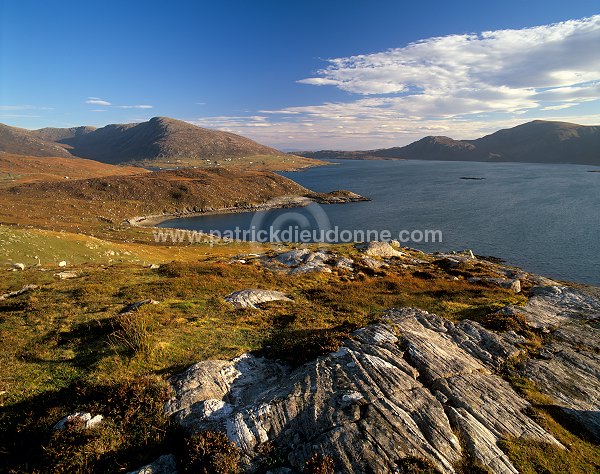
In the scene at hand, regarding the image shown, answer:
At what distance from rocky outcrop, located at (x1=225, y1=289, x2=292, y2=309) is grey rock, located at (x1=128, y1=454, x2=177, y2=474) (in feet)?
48.7

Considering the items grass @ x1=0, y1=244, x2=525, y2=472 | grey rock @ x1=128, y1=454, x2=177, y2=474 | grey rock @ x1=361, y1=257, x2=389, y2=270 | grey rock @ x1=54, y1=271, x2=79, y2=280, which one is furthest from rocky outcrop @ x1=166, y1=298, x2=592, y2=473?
grey rock @ x1=361, y1=257, x2=389, y2=270

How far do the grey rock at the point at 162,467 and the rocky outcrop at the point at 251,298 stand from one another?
1485 centimetres

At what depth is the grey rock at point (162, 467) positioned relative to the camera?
1018 cm

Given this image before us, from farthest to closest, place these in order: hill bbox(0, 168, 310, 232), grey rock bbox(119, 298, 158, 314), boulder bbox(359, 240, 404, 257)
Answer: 1. hill bbox(0, 168, 310, 232)
2. boulder bbox(359, 240, 404, 257)
3. grey rock bbox(119, 298, 158, 314)

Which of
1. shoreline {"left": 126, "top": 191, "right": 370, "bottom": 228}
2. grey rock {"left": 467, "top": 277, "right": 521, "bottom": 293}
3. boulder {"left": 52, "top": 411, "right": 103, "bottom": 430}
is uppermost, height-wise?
boulder {"left": 52, "top": 411, "right": 103, "bottom": 430}

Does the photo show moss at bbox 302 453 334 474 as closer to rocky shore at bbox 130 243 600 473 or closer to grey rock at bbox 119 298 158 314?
rocky shore at bbox 130 243 600 473

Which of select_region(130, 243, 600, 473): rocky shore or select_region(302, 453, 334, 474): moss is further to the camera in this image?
select_region(130, 243, 600, 473): rocky shore

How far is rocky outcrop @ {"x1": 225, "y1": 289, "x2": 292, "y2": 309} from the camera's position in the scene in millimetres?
26312

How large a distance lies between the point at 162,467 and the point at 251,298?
57.2 ft

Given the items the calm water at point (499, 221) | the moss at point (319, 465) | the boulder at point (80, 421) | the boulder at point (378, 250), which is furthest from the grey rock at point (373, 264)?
the boulder at point (80, 421)

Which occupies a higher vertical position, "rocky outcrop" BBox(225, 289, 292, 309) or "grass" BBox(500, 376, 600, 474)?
"grass" BBox(500, 376, 600, 474)

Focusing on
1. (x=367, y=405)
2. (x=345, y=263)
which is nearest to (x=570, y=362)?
(x=367, y=405)

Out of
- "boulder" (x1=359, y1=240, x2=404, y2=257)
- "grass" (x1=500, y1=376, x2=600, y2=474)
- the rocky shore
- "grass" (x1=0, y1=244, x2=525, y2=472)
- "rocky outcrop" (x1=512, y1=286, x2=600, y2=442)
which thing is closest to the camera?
the rocky shore

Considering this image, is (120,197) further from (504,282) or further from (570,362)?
(570,362)
